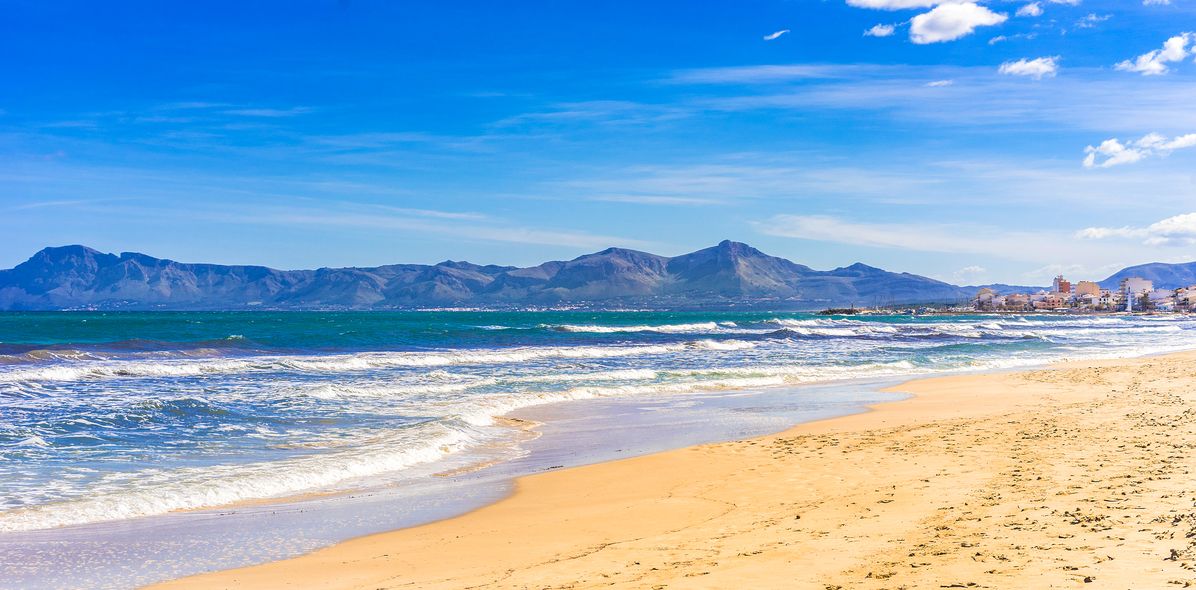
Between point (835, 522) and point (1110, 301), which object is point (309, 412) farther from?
point (1110, 301)

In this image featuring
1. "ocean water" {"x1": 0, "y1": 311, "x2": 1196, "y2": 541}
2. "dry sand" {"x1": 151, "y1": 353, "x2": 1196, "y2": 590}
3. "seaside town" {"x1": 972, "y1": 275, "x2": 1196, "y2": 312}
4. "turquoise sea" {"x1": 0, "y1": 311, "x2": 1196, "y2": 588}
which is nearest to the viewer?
"dry sand" {"x1": 151, "y1": 353, "x2": 1196, "y2": 590}

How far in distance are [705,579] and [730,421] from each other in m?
10.6

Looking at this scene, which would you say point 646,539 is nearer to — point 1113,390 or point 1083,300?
point 1113,390

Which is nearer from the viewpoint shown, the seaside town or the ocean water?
the ocean water

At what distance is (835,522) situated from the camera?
696cm

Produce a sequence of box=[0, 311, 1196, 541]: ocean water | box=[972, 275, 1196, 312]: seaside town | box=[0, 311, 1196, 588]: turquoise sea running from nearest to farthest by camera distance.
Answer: box=[0, 311, 1196, 588]: turquoise sea, box=[0, 311, 1196, 541]: ocean water, box=[972, 275, 1196, 312]: seaside town

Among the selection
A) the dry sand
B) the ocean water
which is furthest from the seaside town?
the dry sand

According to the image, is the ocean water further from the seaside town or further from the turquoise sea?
the seaside town

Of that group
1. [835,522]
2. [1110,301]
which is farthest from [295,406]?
[1110,301]

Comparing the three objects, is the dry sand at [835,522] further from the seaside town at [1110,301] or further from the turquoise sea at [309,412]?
the seaside town at [1110,301]

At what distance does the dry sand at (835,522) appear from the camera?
5203mm

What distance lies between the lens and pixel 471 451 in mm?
12523

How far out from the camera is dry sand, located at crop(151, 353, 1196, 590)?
5.20 m

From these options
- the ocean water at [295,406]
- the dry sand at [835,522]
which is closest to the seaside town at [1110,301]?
the ocean water at [295,406]
